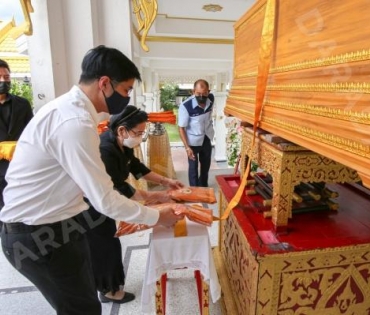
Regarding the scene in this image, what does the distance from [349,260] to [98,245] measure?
1308mm

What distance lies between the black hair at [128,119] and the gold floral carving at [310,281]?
0.93 m

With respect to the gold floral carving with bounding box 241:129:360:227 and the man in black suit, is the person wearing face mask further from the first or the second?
the gold floral carving with bounding box 241:129:360:227

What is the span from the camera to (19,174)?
0.97 metres

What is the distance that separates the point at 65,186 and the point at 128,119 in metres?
0.72

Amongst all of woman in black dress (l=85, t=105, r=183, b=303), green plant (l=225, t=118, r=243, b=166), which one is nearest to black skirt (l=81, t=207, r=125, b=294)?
woman in black dress (l=85, t=105, r=183, b=303)

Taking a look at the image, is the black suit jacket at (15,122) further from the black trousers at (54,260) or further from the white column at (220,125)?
the white column at (220,125)

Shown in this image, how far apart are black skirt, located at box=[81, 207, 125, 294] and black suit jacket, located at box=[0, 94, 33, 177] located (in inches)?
39.8

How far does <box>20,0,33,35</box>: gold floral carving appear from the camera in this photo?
1.92 m

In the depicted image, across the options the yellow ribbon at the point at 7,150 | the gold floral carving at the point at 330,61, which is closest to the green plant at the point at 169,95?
the yellow ribbon at the point at 7,150

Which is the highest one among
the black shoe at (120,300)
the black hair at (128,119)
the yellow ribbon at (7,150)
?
the black hair at (128,119)

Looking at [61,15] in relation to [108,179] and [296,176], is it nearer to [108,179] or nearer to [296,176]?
[108,179]

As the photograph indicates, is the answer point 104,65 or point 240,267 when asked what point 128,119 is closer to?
point 104,65

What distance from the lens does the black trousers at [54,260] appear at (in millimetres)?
990

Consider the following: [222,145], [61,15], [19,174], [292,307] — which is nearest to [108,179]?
[19,174]
